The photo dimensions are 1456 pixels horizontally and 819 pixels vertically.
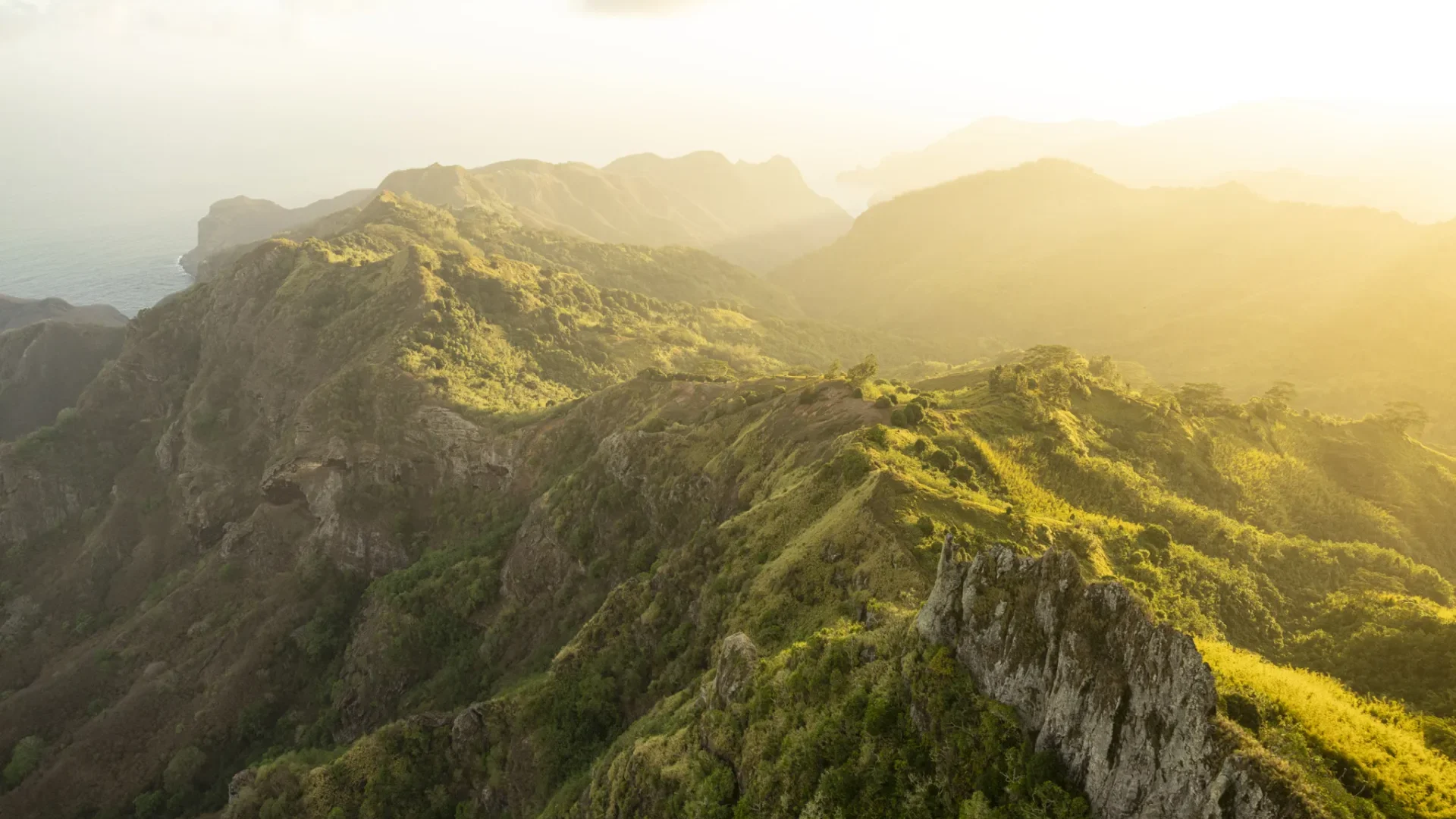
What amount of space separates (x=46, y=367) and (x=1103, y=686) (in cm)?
22058

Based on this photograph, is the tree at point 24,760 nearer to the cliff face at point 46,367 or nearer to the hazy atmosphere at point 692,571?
the hazy atmosphere at point 692,571

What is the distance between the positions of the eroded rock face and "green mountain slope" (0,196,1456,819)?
Answer: 28 cm

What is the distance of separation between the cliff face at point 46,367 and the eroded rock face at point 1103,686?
206 metres

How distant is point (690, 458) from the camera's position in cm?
6069

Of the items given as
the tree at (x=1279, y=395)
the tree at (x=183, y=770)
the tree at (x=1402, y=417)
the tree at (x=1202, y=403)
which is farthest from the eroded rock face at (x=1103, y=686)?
the tree at (x=183, y=770)

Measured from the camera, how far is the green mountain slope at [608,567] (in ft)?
77.7

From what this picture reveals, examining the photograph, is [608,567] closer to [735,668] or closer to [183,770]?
[735,668]

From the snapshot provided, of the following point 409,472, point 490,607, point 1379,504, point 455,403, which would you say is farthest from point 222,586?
point 1379,504

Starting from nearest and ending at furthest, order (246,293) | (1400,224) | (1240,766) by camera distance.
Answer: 1. (1240,766)
2. (246,293)
3. (1400,224)

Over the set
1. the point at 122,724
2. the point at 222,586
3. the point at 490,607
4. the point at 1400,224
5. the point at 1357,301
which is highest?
the point at 1400,224

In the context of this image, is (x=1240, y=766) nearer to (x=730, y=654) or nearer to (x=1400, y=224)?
(x=730, y=654)

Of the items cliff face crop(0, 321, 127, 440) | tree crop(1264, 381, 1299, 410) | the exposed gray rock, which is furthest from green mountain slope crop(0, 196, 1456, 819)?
cliff face crop(0, 321, 127, 440)

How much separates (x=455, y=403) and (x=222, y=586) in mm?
38171

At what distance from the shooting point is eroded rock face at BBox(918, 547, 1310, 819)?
15680mm
